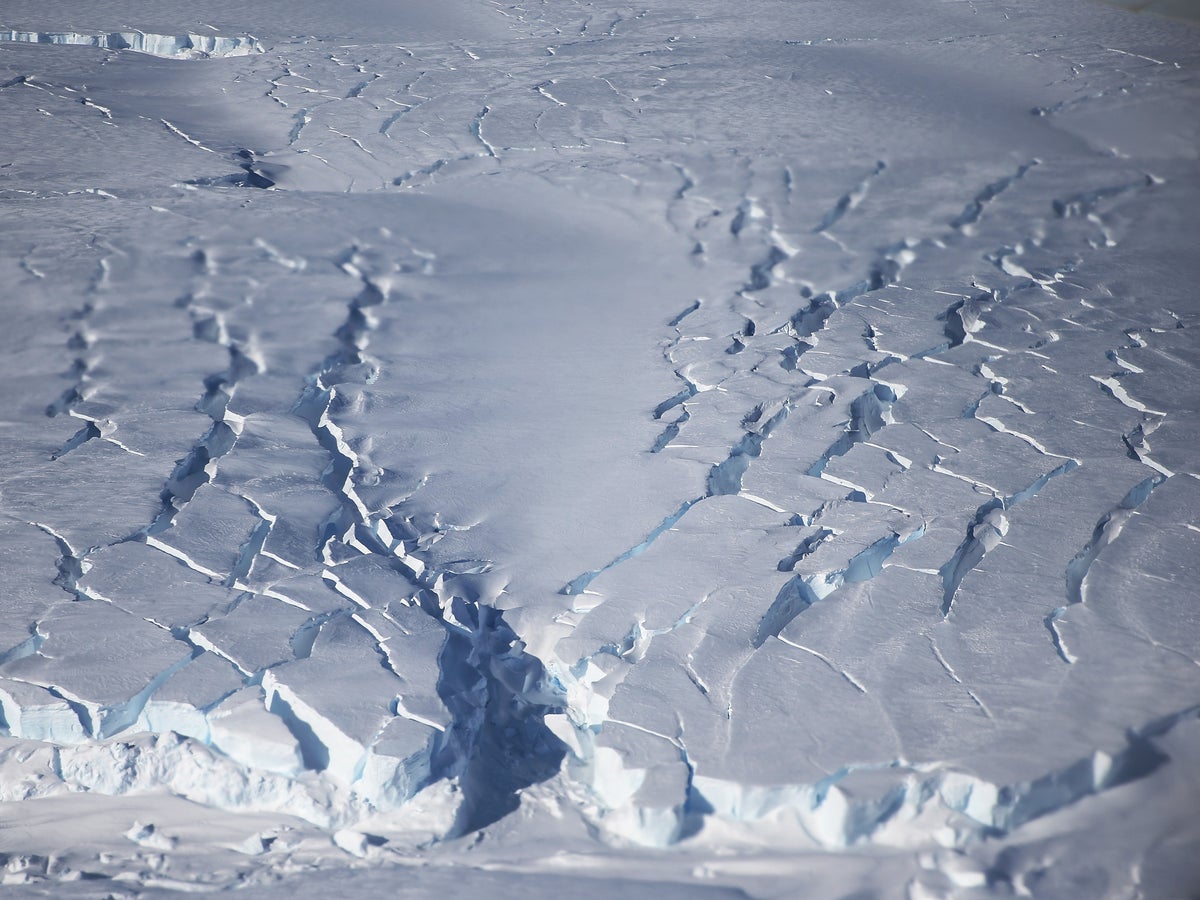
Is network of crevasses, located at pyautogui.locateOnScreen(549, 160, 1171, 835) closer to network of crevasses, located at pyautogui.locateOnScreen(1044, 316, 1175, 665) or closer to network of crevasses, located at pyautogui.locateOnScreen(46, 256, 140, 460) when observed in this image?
network of crevasses, located at pyautogui.locateOnScreen(1044, 316, 1175, 665)

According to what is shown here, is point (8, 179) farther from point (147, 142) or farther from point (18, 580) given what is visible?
point (18, 580)

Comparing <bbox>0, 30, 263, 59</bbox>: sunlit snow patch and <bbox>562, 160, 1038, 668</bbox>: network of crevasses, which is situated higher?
<bbox>0, 30, 263, 59</bbox>: sunlit snow patch

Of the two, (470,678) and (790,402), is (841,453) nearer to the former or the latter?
(790,402)

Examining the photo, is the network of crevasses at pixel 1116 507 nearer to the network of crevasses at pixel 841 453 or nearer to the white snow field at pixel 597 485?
the white snow field at pixel 597 485

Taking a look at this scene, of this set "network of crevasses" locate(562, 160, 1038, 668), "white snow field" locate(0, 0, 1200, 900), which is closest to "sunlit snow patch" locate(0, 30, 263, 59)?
"white snow field" locate(0, 0, 1200, 900)

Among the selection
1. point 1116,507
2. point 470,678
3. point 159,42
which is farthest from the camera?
point 159,42

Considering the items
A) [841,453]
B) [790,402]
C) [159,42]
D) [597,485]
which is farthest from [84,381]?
[159,42]
